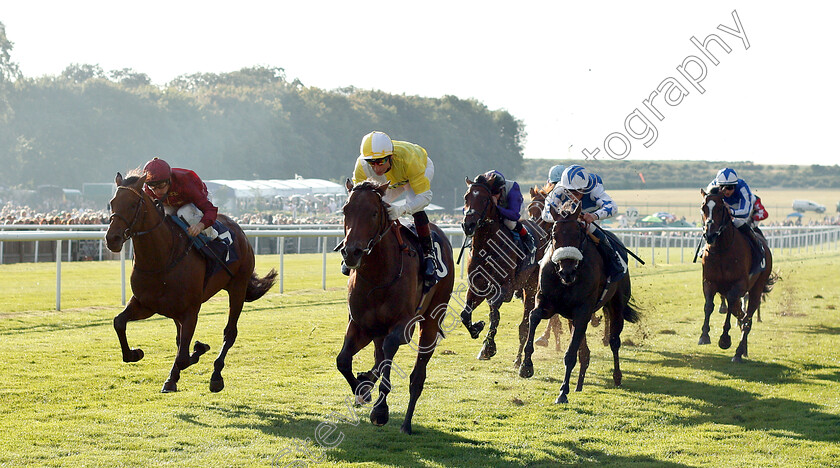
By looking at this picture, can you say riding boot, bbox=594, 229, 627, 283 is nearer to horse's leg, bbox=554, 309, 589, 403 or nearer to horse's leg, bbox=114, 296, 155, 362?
horse's leg, bbox=554, 309, 589, 403

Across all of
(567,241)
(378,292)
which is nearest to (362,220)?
(378,292)

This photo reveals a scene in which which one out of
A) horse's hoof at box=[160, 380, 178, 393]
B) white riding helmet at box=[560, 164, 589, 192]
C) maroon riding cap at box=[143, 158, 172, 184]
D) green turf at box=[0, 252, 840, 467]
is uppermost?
white riding helmet at box=[560, 164, 589, 192]

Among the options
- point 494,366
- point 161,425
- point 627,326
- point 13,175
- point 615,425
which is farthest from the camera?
point 13,175

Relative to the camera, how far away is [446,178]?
223 feet

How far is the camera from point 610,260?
24.0 feet

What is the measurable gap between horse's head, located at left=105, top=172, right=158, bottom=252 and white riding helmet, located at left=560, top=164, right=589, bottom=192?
11.2ft

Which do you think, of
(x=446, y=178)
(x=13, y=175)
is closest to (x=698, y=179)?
(x=446, y=178)

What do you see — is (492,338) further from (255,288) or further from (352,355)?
(352,355)

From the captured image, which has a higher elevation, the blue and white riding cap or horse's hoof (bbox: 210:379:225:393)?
the blue and white riding cap

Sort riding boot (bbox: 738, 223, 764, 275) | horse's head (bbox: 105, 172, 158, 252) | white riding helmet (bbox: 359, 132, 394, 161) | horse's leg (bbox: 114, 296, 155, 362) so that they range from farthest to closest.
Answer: riding boot (bbox: 738, 223, 764, 275)
horse's leg (bbox: 114, 296, 155, 362)
horse's head (bbox: 105, 172, 158, 252)
white riding helmet (bbox: 359, 132, 394, 161)

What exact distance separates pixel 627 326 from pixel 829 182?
340 feet

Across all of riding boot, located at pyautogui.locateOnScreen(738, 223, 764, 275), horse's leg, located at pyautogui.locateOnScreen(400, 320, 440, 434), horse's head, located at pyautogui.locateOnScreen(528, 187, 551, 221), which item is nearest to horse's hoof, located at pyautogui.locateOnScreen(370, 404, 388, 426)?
horse's leg, located at pyautogui.locateOnScreen(400, 320, 440, 434)

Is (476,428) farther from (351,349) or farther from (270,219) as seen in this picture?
(270,219)

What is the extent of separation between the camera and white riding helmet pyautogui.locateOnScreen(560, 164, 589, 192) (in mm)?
7324
